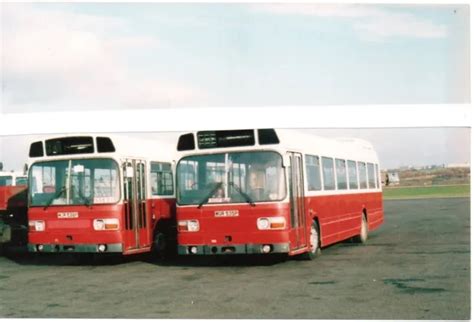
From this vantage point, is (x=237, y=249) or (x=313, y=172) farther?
(x=313, y=172)

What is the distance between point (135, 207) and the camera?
31.8ft

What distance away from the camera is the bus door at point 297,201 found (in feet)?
27.6

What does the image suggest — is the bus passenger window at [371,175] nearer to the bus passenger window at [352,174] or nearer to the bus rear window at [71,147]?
the bus passenger window at [352,174]

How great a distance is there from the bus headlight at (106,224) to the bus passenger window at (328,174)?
280cm

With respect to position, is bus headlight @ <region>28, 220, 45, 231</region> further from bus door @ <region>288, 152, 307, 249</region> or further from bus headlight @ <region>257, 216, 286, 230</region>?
bus door @ <region>288, 152, 307, 249</region>

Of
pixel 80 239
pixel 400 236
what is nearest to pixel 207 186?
pixel 80 239

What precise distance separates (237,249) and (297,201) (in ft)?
3.11

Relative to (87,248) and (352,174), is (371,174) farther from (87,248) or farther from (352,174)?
(87,248)

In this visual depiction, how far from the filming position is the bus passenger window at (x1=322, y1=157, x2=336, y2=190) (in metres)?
9.51

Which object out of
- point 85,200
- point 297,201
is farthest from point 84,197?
point 297,201

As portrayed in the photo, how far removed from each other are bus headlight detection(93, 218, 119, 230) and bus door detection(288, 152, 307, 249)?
2.37 metres

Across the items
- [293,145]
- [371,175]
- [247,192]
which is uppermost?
[293,145]

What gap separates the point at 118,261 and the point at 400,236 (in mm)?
4977

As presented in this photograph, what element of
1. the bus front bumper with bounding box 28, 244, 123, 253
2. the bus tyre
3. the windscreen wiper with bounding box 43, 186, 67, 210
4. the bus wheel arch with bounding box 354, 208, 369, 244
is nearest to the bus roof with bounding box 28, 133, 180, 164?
the windscreen wiper with bounding box 43, 186, 67, 210
